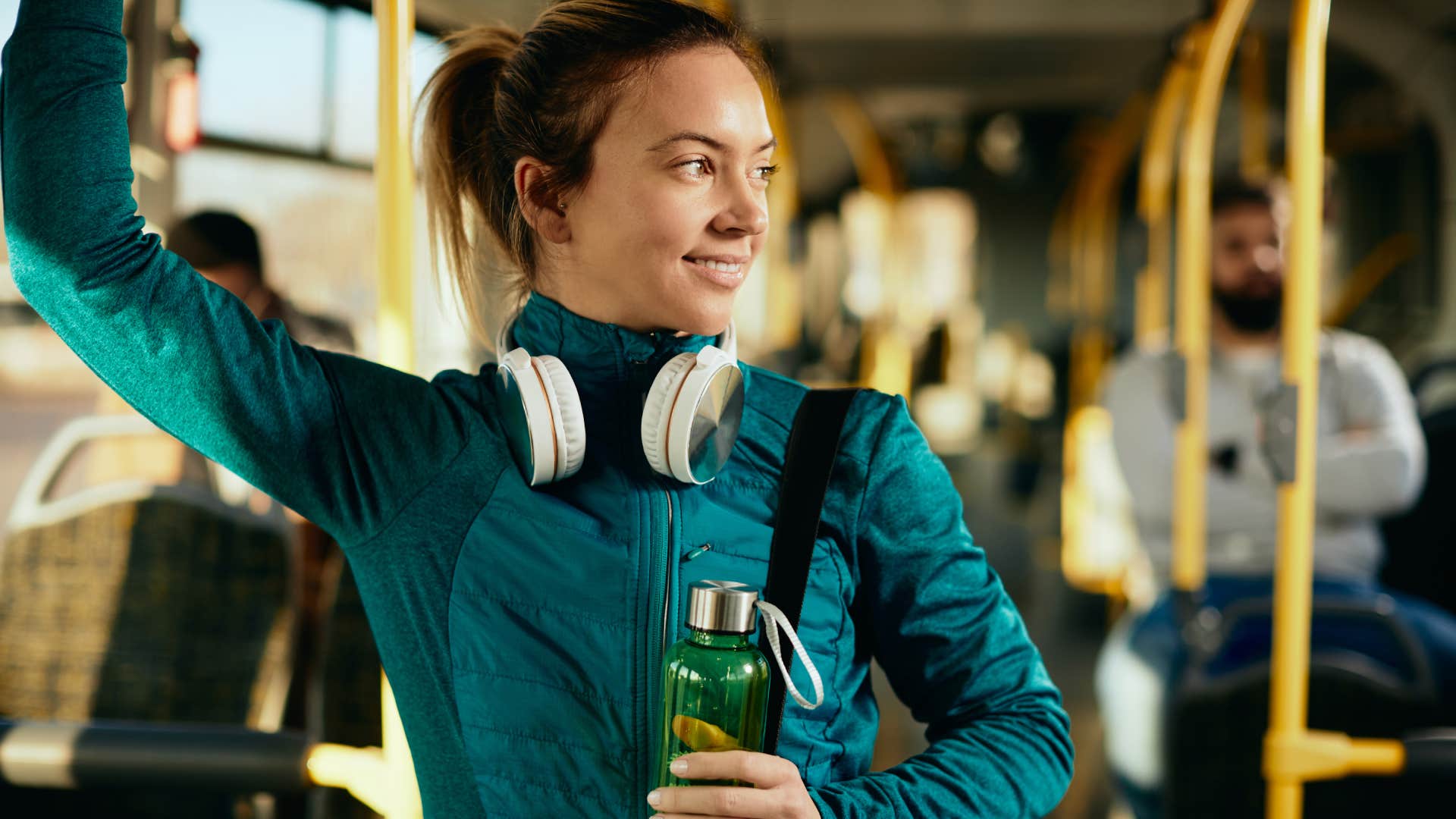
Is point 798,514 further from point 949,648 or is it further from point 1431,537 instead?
point 1431,537

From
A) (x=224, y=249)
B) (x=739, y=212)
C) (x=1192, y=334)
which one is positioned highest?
(x=224, y=249)

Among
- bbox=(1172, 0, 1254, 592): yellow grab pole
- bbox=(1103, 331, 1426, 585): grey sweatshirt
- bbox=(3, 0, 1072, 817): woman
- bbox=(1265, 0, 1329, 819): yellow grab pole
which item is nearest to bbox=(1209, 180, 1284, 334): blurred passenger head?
bbox=(1103, 331, 1426, 585): grey sweatshirt

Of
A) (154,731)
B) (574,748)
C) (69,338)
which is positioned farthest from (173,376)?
(154,731)

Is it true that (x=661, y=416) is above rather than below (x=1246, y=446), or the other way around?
below

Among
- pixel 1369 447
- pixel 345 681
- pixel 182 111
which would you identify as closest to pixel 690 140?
pixel 345 681

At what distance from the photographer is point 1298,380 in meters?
1.68

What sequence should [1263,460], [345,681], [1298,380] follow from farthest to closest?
[1263,460], [345,681], [1298,380]

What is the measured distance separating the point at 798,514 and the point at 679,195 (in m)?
0.26

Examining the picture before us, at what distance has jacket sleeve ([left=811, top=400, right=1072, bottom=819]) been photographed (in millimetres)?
961

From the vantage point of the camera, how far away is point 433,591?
3.17 ft

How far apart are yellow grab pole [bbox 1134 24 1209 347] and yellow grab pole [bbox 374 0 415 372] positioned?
1578 mm

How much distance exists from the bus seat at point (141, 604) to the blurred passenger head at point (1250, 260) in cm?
227

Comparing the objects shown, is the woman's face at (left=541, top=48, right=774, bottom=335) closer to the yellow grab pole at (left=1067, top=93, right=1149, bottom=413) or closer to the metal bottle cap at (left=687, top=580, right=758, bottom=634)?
the metal bottle cap at (left=687, top=580, right=758, bottom=634)

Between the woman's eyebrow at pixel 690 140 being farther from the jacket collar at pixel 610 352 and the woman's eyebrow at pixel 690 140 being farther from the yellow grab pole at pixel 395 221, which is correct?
the yellow grab pole at pixel 395 221
